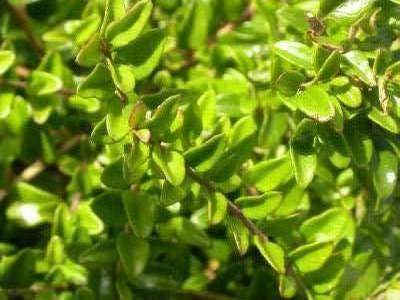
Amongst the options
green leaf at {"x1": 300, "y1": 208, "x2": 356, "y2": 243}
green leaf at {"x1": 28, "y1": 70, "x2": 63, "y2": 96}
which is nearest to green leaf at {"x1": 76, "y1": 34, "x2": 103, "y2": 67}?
green leaf at {"x1": 28, "y1": 70, "x2": 63, "y2": 96}

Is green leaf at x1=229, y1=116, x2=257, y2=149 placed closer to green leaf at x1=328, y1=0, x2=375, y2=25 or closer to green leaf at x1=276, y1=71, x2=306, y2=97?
green leaf at x1=276, y1=71, x2=306, y2=97

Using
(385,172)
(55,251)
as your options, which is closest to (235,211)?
(385,172)

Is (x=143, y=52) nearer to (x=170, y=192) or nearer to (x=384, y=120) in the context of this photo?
(x=170, y=192)

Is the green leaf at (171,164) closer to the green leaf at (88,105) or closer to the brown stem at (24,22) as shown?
the green leaf at (88,105)

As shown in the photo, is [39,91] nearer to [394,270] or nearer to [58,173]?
[58,173]

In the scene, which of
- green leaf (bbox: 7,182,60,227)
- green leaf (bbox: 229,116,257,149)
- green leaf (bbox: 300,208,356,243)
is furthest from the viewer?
green leaf (bbox: 7,182,60,227)

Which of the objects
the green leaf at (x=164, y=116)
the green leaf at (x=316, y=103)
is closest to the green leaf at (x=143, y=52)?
the green leaf at (x=164, y=116)
